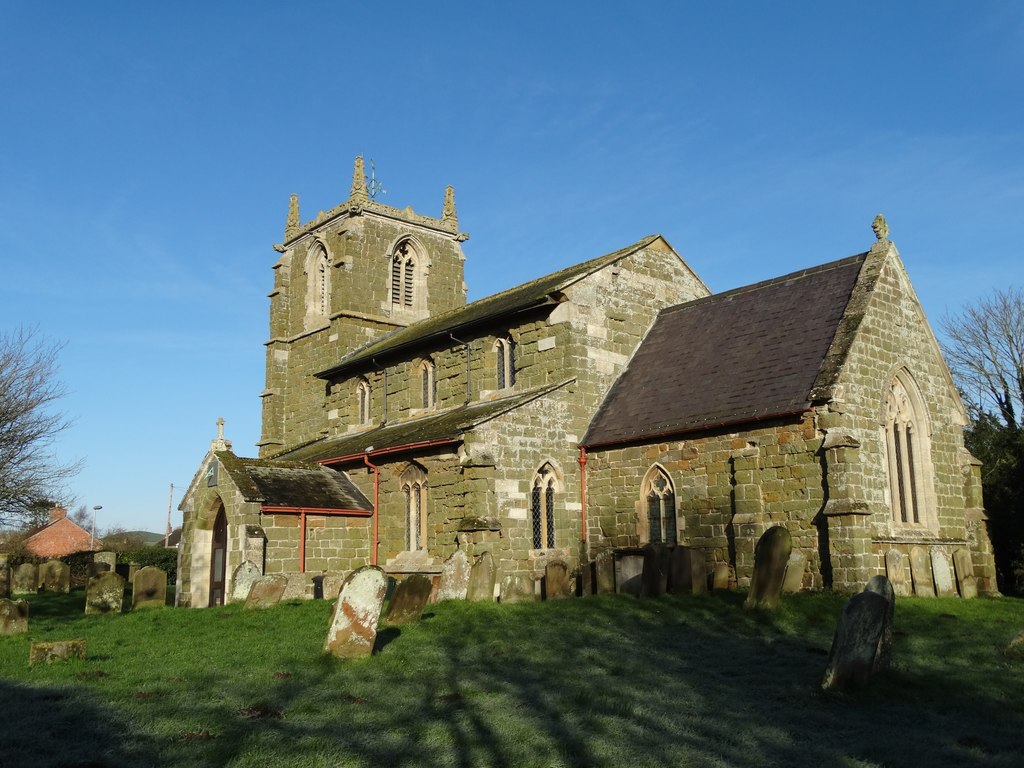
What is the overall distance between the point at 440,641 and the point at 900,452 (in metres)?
12.0

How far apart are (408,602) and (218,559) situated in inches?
413

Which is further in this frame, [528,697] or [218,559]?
[218,559]

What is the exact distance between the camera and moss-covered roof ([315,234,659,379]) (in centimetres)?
2358

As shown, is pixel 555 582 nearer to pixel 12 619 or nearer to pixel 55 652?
pixel 55 652

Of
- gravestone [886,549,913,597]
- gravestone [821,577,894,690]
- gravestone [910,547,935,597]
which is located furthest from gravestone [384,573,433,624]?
gravestone [910,547,935,597]

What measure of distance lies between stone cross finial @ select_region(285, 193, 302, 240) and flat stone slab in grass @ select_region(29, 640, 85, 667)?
30.1 metres

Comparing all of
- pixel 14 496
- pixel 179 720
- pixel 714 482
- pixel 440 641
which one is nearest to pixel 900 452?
pixel 714 482

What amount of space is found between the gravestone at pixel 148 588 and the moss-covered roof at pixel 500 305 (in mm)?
9697

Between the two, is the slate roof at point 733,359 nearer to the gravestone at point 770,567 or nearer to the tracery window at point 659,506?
the tracery window at point 659,506

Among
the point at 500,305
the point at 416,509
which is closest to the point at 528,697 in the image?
the point at 416,509

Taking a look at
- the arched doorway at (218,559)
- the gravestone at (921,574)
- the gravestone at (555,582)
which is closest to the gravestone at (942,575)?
the gravestone at (921,574)

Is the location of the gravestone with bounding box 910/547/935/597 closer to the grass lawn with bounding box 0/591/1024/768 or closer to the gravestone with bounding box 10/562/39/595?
the grass lawn with bounding box 0/591/1024/768

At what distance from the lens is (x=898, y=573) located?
17.4m

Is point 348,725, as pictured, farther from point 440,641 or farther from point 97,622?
point 97,622
